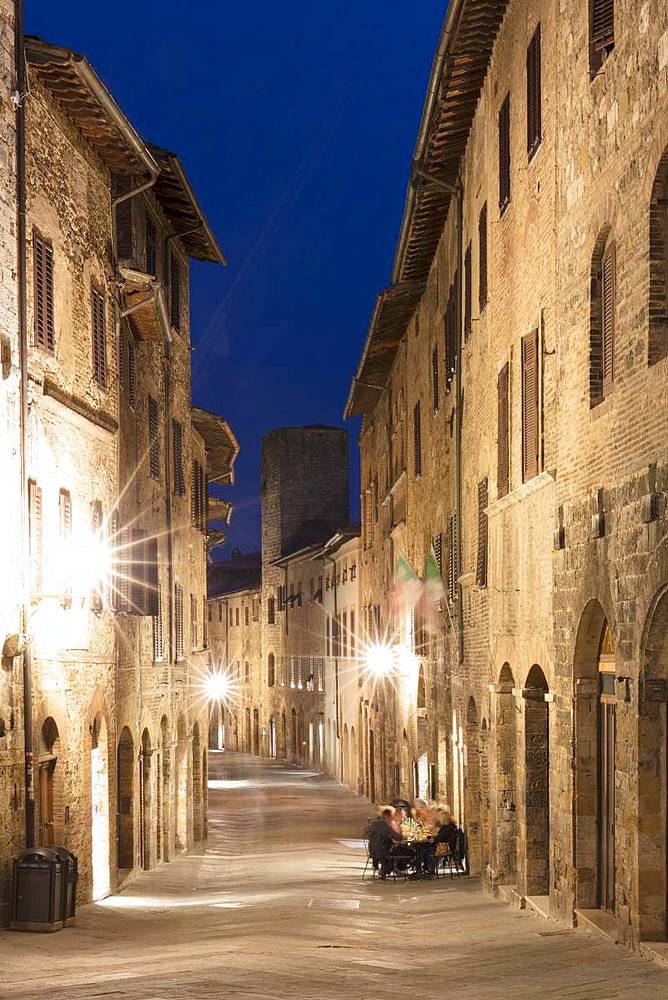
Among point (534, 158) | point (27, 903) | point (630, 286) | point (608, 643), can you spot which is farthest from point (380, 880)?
point (630, 286)

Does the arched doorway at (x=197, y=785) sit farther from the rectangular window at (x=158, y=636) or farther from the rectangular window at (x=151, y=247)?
the rectangular window at (x=151, y=247)

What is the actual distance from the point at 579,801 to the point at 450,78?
1096 cm

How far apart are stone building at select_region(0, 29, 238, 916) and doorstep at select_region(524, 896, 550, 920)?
5.72 meters

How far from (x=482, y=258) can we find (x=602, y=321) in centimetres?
742

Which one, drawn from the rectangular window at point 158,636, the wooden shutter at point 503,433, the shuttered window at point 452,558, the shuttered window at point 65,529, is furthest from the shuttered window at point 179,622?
the wooden shutter at point 503,433

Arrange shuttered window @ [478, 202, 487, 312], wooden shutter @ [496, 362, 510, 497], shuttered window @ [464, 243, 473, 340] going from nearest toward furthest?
wooden shutter @ [496, 362, 510, 497] → shuttered window @ [478, 202, 487, 312] → shuttered window @ [464, 243, 473, 340]

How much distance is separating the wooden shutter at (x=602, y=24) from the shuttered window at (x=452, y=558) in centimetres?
1119

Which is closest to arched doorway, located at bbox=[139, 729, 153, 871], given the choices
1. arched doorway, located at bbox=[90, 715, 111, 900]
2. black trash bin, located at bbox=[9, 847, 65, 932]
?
arched doorway, located at bbox=[90, 715, 111, 900]

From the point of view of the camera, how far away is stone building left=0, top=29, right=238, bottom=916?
17000mm

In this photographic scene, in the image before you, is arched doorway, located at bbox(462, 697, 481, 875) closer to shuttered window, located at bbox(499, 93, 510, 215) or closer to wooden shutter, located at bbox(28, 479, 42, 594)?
wooden shutter, located at bbox(28, 479, 42, 594)

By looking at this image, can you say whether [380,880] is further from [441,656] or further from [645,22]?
[645,22]

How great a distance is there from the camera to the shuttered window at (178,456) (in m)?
30.1

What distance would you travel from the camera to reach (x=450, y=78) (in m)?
20.0

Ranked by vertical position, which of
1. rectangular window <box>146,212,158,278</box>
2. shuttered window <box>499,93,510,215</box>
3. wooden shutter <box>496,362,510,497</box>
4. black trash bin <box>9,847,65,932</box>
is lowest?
black trash bin <box>9,847,65,932</box>
